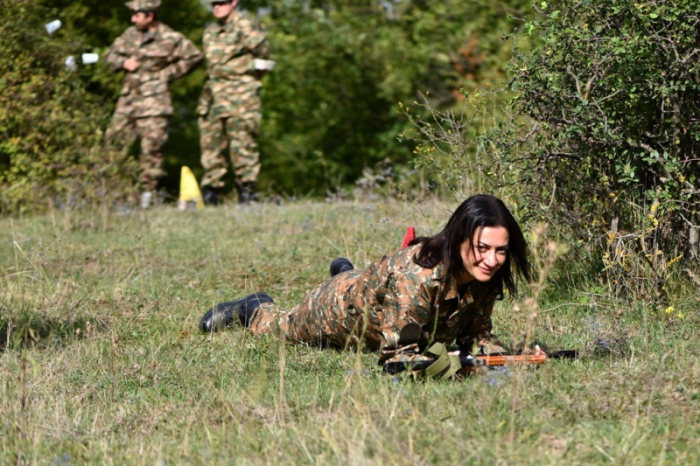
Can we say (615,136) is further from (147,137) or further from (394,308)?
(147,137)

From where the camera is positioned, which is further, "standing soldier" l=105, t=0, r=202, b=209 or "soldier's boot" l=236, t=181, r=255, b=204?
"standing soldier" l=105, t=0, r=202, b=209

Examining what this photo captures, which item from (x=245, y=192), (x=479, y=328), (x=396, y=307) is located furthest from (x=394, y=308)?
(x=245, y=192)

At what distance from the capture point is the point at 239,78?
1202cm

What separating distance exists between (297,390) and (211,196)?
320 inches

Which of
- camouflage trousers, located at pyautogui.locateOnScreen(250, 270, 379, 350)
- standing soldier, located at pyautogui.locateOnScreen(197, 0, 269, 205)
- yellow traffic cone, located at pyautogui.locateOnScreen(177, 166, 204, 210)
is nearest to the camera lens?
camouflage trousers, located at pyautogui.locateOnScreen(250, 270, 379, 350)

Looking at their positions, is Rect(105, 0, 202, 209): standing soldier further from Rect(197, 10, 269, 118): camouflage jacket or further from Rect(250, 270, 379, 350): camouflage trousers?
Rect(250, 270, 379, 350): camouflage trousers

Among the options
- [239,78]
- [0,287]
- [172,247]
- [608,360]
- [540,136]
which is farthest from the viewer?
[239,78]

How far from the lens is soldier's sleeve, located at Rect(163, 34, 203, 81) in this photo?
12.2 metres

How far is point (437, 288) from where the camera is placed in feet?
14.2

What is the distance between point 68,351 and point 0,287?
1.56 metres

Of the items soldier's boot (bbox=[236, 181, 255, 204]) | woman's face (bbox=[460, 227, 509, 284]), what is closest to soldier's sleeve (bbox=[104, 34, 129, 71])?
soldier's boot (bbox=[236, 181, 255, 204])

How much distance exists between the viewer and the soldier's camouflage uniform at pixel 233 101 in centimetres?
1198

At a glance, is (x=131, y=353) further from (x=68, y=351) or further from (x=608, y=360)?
(x=608, y=360)

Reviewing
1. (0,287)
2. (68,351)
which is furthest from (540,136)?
(0,287)
